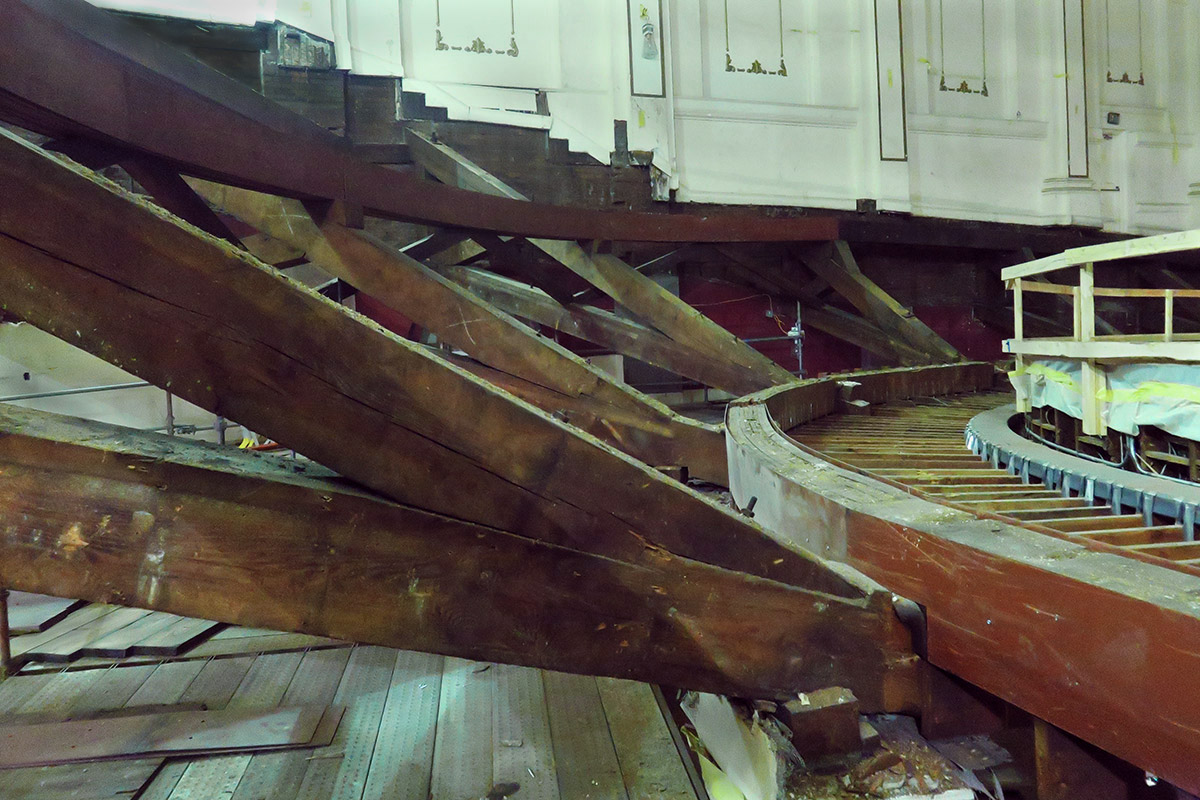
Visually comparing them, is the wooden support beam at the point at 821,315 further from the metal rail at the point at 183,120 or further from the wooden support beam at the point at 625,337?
the metal rail at the point at 183,120

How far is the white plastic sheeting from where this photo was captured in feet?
8.44

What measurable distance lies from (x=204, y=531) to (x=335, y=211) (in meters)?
2.68

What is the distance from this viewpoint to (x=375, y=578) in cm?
126

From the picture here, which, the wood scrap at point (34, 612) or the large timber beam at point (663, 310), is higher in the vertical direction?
the large timber beam at point (663, 310)

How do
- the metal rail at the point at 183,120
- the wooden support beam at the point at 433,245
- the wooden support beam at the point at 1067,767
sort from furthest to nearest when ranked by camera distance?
the wooden support beam at the point at 433,245 < the metal rail at the point at 183,120 < the wooden support beam at the point at 1067,767

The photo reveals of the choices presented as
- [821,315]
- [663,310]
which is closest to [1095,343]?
[663,310]

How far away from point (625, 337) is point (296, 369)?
12.7ft

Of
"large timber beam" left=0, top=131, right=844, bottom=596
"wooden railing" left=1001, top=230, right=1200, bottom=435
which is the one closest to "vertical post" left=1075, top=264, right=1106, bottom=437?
"wooden railing" left=1001, top=230, right=1200, bottom=435

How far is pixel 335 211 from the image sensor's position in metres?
3.56

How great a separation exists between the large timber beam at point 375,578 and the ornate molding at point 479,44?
6764 millimetres

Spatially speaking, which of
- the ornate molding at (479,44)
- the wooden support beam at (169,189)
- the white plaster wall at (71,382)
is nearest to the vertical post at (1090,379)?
the wooden support beam at (169,189)

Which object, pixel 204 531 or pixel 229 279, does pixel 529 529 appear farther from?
pixel 229 279

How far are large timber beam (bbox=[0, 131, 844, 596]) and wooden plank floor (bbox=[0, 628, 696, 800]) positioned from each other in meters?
1.46

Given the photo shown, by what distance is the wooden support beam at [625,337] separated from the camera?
4902 millimetres
